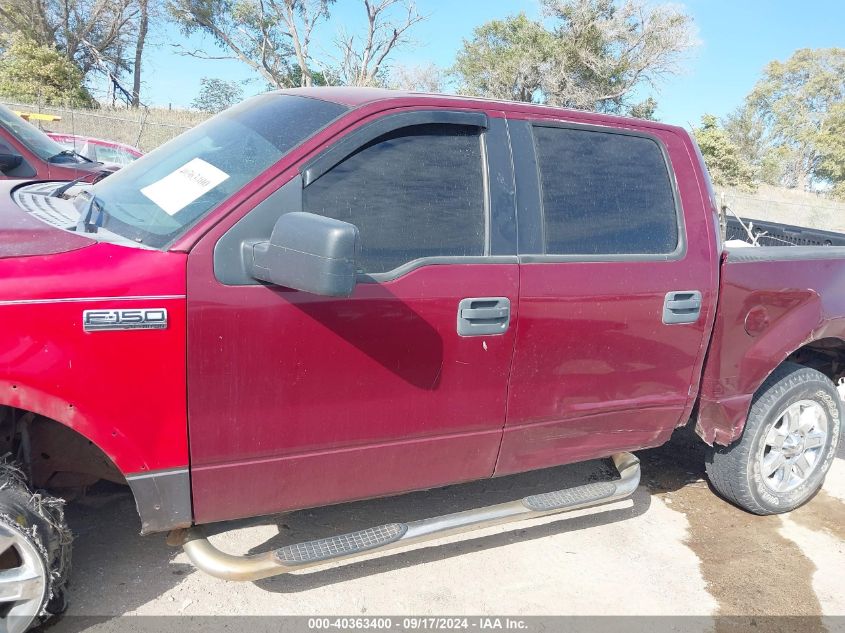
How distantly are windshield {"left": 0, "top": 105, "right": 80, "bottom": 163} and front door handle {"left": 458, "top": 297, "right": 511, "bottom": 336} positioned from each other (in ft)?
16.9

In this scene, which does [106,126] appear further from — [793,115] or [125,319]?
[793,115]

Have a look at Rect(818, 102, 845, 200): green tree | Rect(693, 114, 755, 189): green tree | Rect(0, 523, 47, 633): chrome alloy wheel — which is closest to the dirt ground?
Rect(0, 523, 47, 633): chrome alloy wheel

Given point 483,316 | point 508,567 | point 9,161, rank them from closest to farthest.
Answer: point 483,316 < point 508,567 < point 9,161

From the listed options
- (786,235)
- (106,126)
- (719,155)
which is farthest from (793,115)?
(786,235)

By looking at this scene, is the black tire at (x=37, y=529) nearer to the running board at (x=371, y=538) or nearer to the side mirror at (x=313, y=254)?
the running board at (x=371, y=538)

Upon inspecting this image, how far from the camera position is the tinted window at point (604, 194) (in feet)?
9.52

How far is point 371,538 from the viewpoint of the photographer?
8.71 feet

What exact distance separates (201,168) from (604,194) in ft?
5.49

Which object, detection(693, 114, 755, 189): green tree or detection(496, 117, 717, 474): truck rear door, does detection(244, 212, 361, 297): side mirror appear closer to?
detection(496, 117, 717, 474): truck rear door

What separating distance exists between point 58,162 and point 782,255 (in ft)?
19.3

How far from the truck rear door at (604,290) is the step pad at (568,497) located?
6.0 inches

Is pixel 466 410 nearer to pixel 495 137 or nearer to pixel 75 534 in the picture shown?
pixel 495 137

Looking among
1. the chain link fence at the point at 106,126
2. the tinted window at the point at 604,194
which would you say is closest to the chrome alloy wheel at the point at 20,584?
the tinted window at the point at 604,194

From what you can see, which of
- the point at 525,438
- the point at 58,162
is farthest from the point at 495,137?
the point at 58,162
